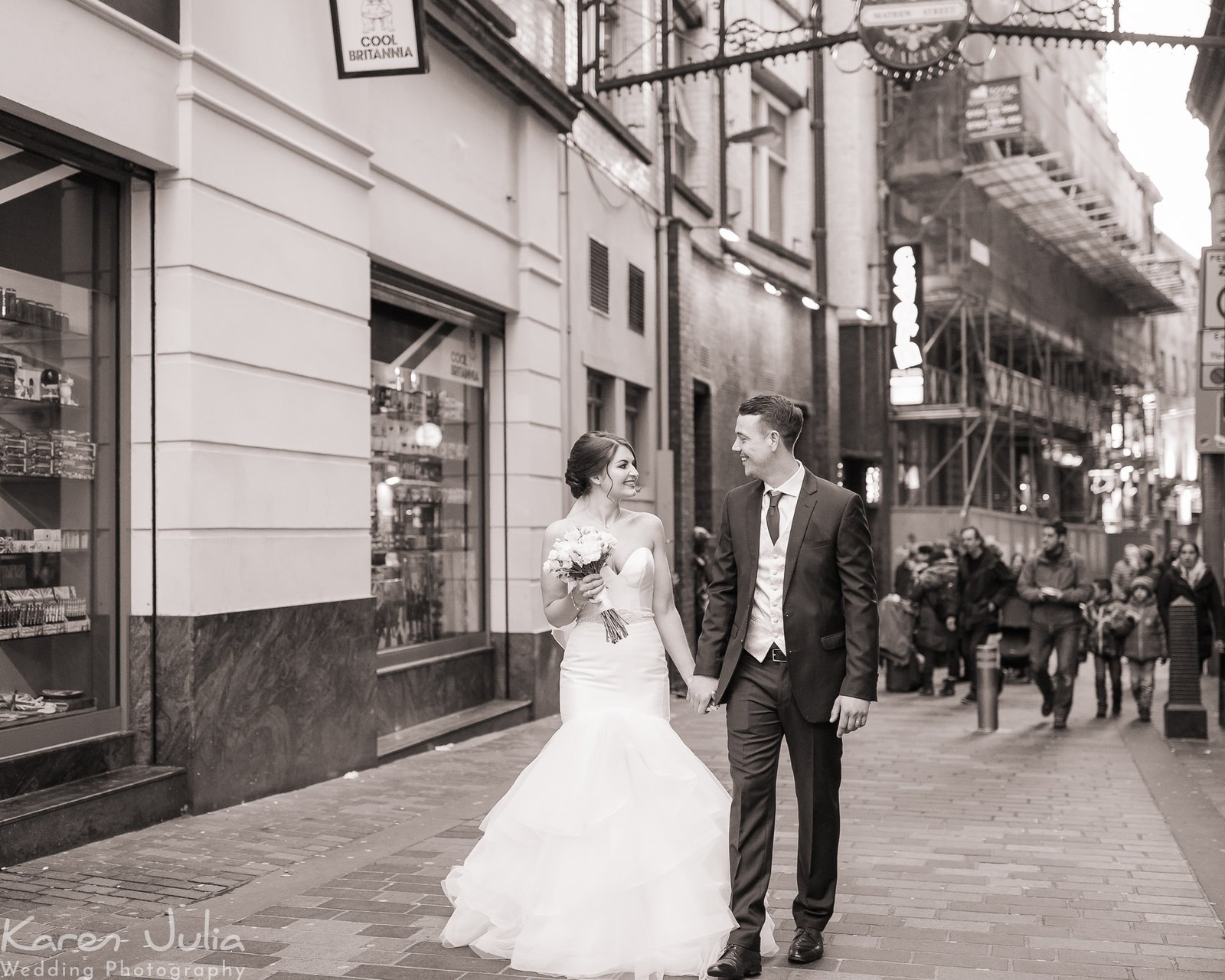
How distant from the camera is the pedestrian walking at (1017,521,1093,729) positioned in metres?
13.0

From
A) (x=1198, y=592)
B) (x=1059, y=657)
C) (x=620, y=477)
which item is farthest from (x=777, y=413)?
(x=1198, y=592)

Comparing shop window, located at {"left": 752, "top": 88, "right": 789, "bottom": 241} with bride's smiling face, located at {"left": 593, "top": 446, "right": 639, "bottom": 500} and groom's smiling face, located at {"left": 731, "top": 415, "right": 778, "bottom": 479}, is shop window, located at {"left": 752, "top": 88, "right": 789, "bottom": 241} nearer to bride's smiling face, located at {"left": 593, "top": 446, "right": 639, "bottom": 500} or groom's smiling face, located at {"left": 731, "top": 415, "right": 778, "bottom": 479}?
bride's smiling face, located at {"left": 593, "top": 446, "right": 639, "bottom": 500}

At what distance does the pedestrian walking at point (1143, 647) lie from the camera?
1364 centimetres

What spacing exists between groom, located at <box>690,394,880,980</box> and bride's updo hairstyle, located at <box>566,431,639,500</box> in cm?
65

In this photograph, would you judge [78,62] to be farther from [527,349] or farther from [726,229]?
[726,229]

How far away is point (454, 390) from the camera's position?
12.3m

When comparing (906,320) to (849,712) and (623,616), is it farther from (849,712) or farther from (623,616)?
(849,712)

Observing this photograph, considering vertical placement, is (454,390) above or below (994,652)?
above

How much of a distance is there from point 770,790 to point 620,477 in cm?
139

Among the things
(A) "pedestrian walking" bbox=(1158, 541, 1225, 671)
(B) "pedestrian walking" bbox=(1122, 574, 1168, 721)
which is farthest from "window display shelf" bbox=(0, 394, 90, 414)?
(A) "pedestrian walking" bbox=(1158, 541, 1225, 671)

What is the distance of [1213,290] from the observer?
37.2 ft

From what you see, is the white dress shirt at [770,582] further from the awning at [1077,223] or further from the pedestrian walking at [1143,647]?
the awning at [1077,223]

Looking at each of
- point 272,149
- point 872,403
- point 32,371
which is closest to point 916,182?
point 872,403

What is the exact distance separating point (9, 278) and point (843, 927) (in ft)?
16.9
